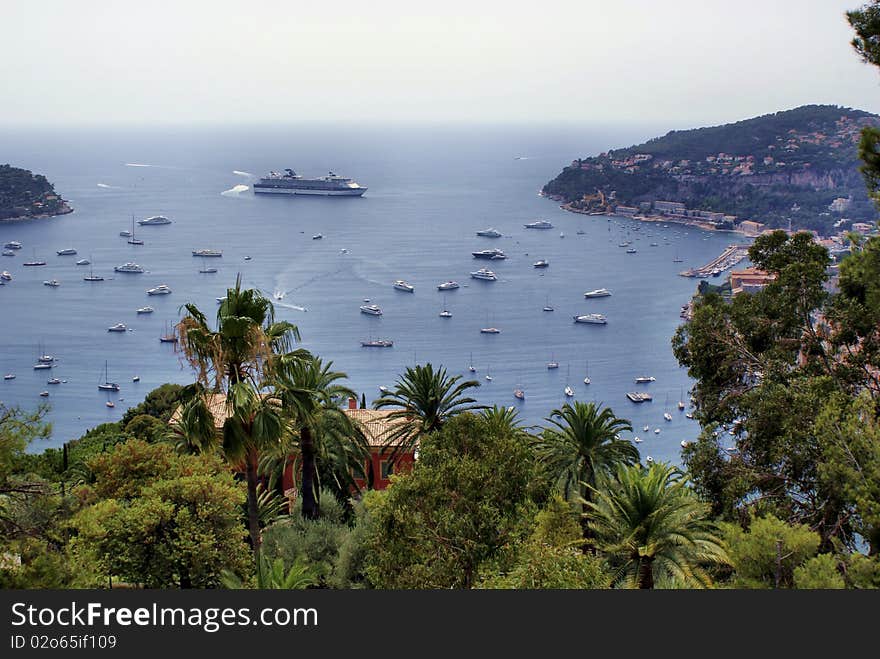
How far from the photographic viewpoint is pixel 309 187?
4254 inches

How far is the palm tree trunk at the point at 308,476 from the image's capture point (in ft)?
43.2

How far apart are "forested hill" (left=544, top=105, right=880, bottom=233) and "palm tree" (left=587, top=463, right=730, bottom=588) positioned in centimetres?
9037

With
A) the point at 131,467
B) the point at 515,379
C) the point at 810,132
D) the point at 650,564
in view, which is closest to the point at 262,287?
the point at 515,379

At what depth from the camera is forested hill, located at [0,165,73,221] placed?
91875mm

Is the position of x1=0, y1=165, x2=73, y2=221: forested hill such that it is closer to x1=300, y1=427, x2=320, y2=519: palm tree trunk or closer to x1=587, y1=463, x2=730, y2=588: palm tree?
x1=300, y1=427, x2=320, y2=519: palm tree trunk

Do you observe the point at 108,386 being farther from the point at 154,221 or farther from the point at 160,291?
the point at 154,221

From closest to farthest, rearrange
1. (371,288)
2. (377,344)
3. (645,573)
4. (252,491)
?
(645,573), (252,491), (377,344), (371,288)

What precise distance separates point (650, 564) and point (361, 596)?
4912 mm

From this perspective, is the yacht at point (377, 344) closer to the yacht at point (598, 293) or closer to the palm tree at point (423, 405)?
the yacht at point (598, 293)

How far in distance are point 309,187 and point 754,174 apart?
5465cm

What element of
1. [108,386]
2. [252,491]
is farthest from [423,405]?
[108,386]

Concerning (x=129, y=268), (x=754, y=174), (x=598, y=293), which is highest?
(x=754, y=174)

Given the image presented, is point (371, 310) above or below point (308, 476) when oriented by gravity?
below

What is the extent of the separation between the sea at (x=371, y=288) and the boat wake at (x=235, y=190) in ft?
1.58
